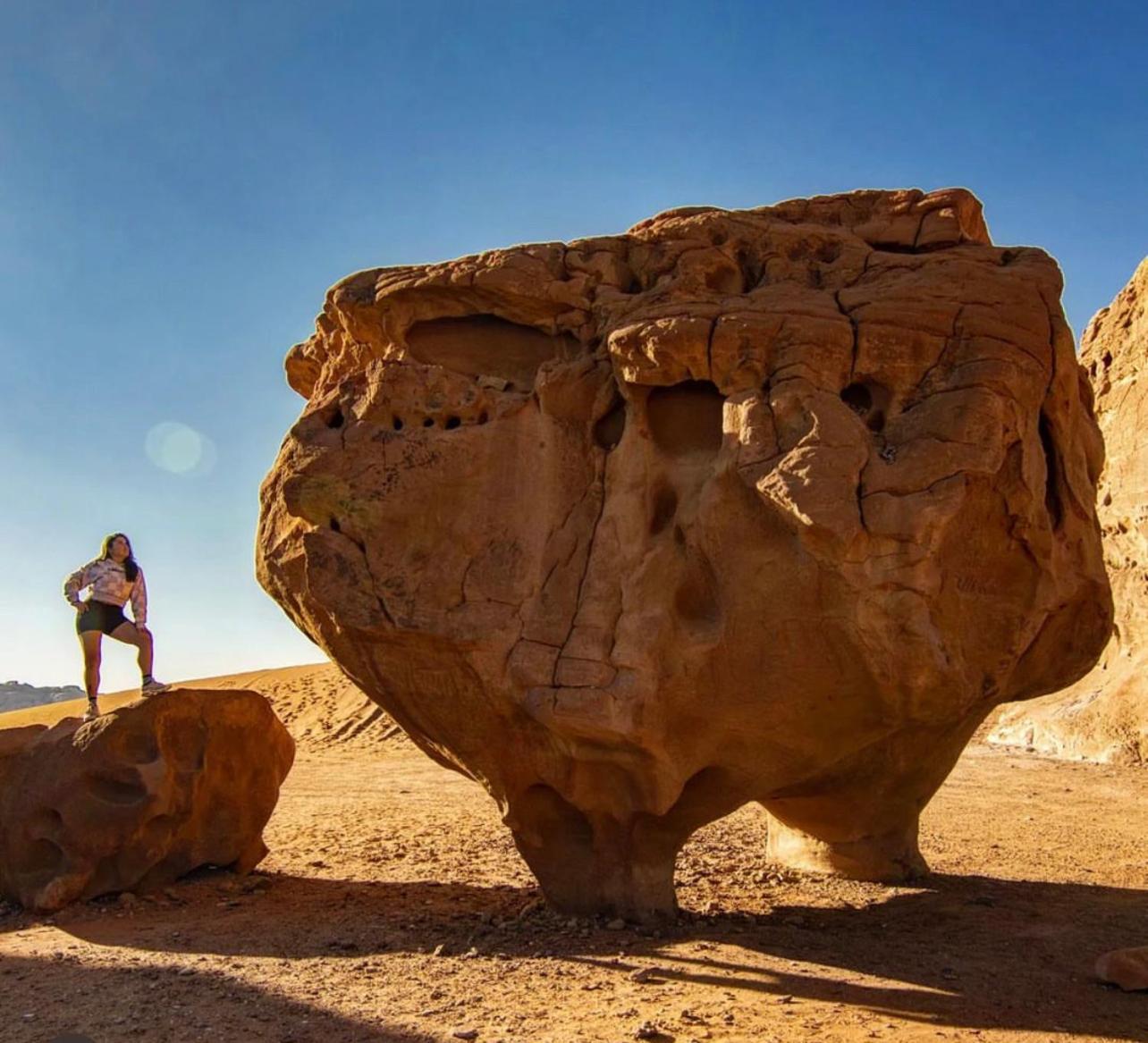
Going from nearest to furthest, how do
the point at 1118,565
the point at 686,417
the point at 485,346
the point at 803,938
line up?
the point at 803,938, the point at 686,417, the point at 485,346, the point at 1118,565

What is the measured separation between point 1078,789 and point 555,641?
8485mm

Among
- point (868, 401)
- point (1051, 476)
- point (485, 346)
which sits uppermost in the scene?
point (485, 346)

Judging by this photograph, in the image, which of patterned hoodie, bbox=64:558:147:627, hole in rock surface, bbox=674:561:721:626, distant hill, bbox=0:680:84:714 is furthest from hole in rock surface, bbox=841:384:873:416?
distant hill, bbox=0:680:84:714

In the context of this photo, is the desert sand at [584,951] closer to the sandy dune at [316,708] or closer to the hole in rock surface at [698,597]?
the hole in rock surface at [698,597]

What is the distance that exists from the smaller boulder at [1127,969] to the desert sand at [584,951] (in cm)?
6

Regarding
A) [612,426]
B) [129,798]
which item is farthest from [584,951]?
[129,798]

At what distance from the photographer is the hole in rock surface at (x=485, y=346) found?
6336 millimetres

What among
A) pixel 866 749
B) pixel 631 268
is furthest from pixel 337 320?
pixel 866 749

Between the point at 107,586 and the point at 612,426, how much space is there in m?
4.05

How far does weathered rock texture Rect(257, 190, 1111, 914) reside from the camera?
5223 mm

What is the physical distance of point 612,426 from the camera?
6.10 m

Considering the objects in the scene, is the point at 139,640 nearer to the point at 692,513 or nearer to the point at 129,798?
the point at 129,798

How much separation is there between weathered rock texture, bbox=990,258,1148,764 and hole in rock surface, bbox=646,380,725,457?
989 centimetres

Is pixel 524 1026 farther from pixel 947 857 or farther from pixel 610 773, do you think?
pixel 947 857
